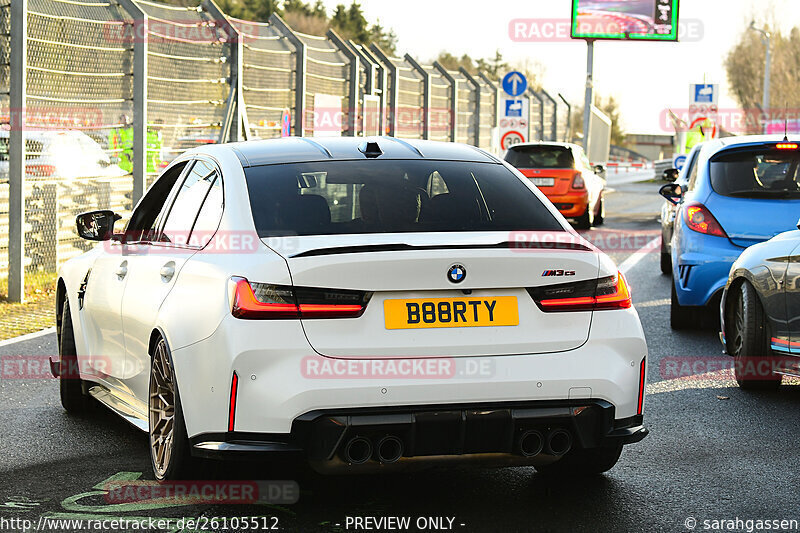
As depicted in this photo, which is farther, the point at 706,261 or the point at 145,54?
the point at 145,54

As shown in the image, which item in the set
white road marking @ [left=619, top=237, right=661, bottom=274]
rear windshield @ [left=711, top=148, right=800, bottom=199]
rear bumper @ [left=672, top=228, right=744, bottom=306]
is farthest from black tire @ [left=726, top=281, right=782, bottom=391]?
white road marking @ [left=619, top=237, right=661, bottom=274]

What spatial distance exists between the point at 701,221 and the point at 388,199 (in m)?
5.57

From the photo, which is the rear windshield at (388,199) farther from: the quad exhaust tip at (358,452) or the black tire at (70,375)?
the black tire at (70,375)

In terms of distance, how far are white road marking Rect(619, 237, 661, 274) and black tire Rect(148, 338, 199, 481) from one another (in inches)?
402

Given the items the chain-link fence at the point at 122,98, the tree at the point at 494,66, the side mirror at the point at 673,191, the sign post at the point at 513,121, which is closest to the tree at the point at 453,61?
the tree at the point at 494,66

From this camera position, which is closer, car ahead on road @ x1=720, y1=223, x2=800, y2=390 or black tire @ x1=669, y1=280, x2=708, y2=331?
car ahead on road @ x1=720, y1=223, x2=800, y2=390

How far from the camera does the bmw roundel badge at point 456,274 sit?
16.0ft

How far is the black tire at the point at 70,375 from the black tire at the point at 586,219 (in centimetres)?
1750

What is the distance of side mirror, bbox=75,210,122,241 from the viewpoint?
691 cm

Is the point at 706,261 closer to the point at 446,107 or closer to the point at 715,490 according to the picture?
the point at 715,490

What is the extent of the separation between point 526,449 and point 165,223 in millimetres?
2226

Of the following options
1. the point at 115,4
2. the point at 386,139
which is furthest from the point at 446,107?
the point at 386,139

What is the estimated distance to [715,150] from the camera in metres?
10.8

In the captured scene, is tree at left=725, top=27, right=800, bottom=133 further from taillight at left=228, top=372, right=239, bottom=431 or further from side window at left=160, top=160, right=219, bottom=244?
taillight at left=228, top=372, right=239, bottom=431
